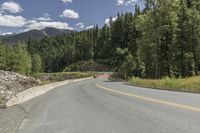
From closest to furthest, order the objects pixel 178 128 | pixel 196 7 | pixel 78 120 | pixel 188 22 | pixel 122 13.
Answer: pixel 178 128, pixel 78 120, pixel 188 22, pixel 196 7, pixel 122 13

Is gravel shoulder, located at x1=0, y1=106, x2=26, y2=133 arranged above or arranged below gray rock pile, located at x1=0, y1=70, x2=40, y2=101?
below

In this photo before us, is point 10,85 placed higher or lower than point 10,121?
higher

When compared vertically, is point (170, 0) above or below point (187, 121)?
above

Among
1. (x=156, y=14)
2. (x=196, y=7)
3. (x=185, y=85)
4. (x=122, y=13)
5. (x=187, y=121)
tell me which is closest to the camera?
(x=187, y=121)

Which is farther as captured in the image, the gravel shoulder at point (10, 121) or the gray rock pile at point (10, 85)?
the gray rock pile at point (10, 85)

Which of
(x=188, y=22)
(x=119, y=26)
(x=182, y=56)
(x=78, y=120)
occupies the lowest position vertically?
(x=78, y=120)

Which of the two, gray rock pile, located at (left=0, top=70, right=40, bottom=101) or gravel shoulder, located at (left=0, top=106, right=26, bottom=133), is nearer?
gravel shoulder, located at (left=0, top=106, right=26, bottom=133)

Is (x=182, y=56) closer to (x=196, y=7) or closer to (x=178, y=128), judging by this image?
(x=196, y=7)

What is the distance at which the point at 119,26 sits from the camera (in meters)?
150

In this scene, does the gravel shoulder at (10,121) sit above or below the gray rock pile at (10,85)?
below

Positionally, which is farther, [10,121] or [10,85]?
[10,85]

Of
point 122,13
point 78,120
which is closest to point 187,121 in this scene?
point 78,120

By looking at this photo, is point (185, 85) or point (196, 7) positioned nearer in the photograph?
point (185, 85)

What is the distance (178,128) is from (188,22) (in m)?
57.2
